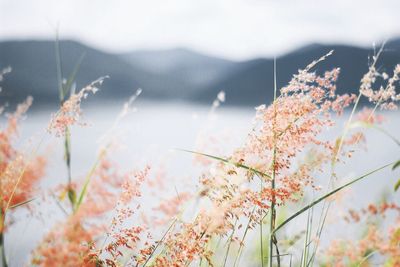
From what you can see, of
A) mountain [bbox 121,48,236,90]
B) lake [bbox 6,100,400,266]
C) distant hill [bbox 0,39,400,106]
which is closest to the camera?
lake [bbox 6,100,400,266]

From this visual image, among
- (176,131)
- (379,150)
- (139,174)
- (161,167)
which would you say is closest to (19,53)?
(176,131)

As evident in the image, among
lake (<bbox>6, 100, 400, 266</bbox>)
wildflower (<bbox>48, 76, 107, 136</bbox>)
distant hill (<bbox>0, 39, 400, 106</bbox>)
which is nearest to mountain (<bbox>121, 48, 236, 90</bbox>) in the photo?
distant hill (<bbox>0, 39, 400, 106</bbox>)

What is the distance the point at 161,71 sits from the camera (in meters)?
13.1

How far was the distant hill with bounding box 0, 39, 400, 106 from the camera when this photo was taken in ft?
38.0

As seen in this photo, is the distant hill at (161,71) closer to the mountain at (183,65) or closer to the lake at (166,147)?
the mountain at (183,65)

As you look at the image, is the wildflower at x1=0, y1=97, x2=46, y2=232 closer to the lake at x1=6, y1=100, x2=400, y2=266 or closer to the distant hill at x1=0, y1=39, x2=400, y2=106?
the lake at x1=6, y1=100, x2=400, y2=266

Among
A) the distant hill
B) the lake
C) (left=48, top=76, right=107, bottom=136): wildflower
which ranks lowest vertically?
(left=48, top=76, right=107, bottom=136): wildflower

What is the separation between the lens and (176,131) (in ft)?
24.5

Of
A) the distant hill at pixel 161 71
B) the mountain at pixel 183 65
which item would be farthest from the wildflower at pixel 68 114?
the mountain at pixel 183 65

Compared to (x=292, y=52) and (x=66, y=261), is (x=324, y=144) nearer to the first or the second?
(x=66, y=261)

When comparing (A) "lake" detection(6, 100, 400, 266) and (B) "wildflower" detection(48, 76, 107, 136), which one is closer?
(B) "wildflower" detection(48, 76, 107, 136)

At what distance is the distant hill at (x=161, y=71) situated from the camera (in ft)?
38.0

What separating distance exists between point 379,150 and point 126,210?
4896 millimetres

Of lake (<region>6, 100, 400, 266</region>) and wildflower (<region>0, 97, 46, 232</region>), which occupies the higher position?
lake (<region>6, 100, 400, 266</region>)
